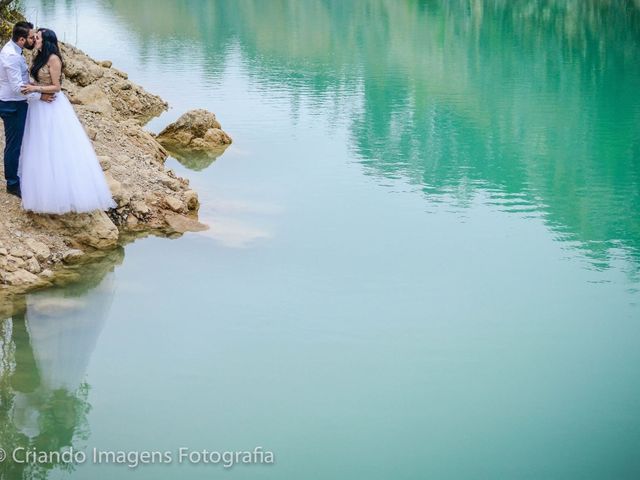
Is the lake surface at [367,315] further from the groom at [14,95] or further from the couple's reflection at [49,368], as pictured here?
the groom at [14,95]

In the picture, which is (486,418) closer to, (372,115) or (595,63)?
(372,115)

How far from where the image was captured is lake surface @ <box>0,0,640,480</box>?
7961 millimetres

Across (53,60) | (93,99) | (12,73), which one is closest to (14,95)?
(12,73)

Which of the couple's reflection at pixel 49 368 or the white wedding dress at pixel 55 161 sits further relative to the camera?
the white wedding dress at pixel 55 161

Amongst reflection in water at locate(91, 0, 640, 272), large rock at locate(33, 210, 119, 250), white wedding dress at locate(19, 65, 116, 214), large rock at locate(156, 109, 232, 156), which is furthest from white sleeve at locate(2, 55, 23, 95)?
large rock at locate(156, 109, 232, 156)

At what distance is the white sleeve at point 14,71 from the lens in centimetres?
1061

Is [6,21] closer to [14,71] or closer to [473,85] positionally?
[14,71]

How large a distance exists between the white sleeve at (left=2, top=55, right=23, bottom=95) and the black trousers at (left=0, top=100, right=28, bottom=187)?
9.5 inches

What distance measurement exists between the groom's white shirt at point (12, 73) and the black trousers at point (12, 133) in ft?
0.34

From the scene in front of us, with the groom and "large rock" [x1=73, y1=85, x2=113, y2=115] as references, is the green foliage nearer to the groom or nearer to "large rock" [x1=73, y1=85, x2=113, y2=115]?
"large rock" [x1=73, y1=85, x2=113, y2=115]

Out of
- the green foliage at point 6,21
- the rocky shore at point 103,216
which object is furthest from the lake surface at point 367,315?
the green foliage at point 6,21

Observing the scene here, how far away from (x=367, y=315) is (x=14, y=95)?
4586 mm

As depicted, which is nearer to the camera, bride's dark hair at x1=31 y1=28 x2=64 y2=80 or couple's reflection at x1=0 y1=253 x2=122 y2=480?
couple's reflection at x1=0 y1=253 x2=122 y2=480

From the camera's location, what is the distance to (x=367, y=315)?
10453mm
